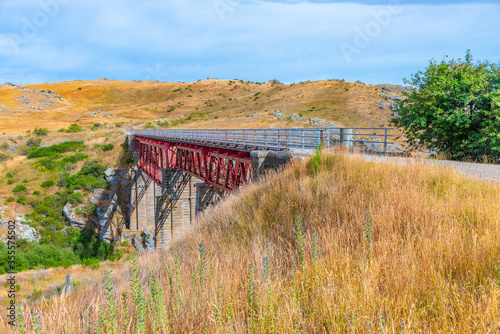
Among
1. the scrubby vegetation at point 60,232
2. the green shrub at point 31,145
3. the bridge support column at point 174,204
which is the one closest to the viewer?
the bridge support column at point 174,204

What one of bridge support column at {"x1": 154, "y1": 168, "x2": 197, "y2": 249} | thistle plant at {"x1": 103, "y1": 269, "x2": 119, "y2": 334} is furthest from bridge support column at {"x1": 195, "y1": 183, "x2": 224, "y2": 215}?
thistle plant at {"x1": 103, "y1": 269, "x2": 119, "y2": 334}

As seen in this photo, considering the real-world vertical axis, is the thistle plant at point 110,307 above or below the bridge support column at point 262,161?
below

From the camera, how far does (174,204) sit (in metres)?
23.5

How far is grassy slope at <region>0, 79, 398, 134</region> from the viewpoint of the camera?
2178 inches

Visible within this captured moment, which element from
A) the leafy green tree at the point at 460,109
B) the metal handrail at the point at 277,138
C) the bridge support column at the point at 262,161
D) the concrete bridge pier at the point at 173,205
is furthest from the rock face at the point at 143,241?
the leafy green tree at the point at 460,109

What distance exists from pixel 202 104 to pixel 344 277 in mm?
82348

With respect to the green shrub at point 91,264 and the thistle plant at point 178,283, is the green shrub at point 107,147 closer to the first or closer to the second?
the green shrub at point 91,264

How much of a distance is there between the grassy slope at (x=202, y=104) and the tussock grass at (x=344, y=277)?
37490 millimetres

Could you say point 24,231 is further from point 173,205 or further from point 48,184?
point 173,205

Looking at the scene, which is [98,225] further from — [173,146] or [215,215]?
[215,215]

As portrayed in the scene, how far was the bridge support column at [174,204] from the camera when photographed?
22.7m

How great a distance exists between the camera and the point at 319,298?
8.38 ft

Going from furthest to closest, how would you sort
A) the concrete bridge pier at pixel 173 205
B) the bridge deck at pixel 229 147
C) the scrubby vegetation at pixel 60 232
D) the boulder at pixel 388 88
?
the boulder at pixel 388 88
the scrubby vegetation at pixel 60 232
the concrete bridge pier at pixel 173 205
the bridge deck at pixel 229 147

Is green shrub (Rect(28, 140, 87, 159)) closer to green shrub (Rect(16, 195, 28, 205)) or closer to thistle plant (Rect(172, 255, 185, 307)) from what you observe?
green shrub (Rect(16, 195, 28, 205))
